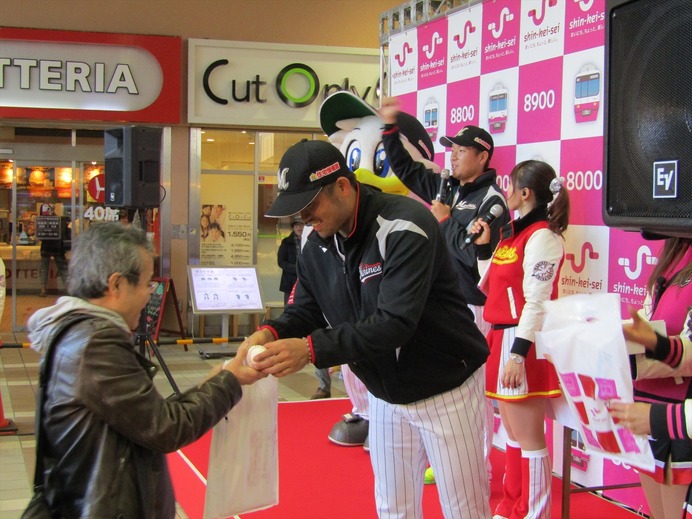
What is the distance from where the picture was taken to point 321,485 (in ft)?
13.9

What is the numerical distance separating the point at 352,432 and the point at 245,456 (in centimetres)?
273

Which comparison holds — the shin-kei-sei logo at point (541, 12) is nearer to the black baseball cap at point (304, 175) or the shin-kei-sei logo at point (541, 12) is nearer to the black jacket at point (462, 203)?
the black jacket at point (462, 203)

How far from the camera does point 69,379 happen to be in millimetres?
1763

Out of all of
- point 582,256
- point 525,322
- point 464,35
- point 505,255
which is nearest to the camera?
point 525,322

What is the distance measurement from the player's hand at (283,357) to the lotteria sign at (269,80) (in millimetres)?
8451

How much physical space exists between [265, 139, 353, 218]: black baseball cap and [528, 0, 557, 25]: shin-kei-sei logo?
2.39 metres

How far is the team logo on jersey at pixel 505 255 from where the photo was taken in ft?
11.5

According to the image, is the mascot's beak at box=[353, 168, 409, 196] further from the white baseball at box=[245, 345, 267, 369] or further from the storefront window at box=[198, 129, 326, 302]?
the storefront window at box=[198, 129, 326, 302]

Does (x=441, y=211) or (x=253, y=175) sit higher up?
(x=253, y=175)

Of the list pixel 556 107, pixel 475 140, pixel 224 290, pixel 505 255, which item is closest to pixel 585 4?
pixel 556 107

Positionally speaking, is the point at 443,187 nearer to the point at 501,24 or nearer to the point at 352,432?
the point at 501,24

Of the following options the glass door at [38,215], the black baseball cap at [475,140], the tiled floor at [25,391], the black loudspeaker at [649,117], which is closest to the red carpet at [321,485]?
the tiled floor at [25,391]

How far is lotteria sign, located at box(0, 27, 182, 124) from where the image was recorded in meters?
9.73

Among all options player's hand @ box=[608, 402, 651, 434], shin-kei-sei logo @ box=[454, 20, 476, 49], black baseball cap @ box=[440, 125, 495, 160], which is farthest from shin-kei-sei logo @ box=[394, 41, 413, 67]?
player's hand @ box=[608, 402, 651, 434]
